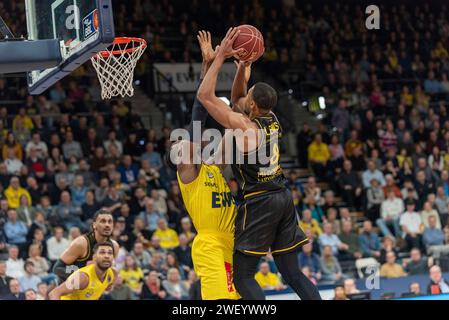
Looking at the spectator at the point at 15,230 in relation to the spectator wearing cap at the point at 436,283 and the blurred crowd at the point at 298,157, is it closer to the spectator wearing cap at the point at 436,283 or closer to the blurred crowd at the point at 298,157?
the blurred crowd at the point at 298,157

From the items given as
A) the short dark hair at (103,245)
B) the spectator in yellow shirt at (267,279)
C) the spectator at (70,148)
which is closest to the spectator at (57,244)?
the spectator at (70,148)

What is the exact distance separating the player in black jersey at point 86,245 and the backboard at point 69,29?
130 centimetres

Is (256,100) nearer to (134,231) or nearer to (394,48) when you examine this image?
(134,231)

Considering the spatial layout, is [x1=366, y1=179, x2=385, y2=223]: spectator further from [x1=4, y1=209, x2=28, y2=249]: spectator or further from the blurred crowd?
[x1=4, y1=209, x2=28, y2=249]: spectator

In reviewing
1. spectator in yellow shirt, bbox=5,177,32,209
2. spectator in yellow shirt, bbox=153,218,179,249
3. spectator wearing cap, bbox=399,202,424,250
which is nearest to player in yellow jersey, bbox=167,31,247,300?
spectator in yellow shirt, bbox=153,218,179,249

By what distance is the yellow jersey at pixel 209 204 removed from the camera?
6.97m

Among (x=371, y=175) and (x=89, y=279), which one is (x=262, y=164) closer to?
(x=89, y=279)

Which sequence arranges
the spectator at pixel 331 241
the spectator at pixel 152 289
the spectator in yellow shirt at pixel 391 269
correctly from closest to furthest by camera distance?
1. the spectator at pixel 152 289
2. the spectator in yellow shirt at pixel 391 269
3. the spectator at pixel 331 241

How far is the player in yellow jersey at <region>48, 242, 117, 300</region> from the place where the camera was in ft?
25.5

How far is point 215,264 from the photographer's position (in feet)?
22.6

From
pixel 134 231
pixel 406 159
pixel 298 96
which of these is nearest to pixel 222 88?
pixel 298 96

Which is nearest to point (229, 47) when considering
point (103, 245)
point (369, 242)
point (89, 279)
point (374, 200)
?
point (103, 245)

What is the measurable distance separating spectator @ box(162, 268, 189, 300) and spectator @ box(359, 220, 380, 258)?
3.45 meters
